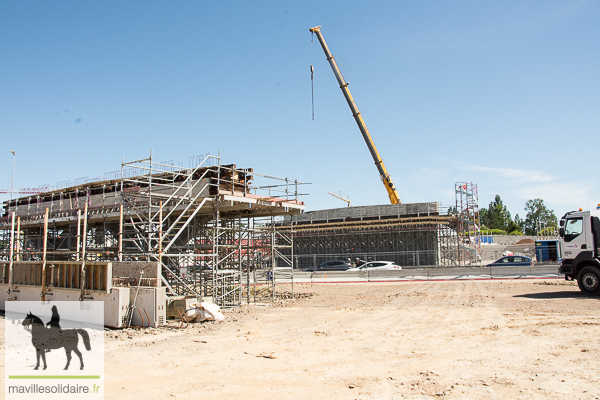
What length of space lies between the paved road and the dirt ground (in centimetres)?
1471

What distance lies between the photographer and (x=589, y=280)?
19.2 m

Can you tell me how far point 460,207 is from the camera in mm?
45250

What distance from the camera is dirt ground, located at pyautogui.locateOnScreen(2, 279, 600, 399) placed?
7.59m

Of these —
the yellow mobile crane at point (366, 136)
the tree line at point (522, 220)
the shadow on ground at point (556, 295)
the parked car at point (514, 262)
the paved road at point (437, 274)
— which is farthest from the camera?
the tree line at point (522, 220)

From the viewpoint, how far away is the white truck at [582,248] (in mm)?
18688

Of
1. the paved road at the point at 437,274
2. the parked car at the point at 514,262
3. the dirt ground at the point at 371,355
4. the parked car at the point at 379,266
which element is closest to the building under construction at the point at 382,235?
the parked car at the point at 379,266

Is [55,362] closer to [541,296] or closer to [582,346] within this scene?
[582,346]

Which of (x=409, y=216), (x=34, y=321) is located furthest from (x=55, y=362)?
(x=409, y=216)

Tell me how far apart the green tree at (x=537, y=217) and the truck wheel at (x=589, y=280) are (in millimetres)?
116337

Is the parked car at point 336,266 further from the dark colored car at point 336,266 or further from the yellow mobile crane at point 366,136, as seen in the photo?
the yellow mobile crane at point 366,136

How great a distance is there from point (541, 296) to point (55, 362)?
63.2 feet

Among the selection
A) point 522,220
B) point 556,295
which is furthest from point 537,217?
point 556,295

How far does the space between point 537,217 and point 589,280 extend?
120 meters

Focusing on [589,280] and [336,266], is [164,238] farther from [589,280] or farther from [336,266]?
[336,266]
